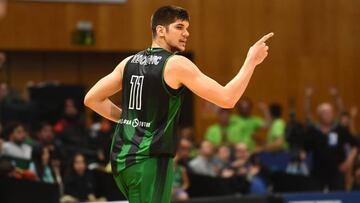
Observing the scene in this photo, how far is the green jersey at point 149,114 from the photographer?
5398mm

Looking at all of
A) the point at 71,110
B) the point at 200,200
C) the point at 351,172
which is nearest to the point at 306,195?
the point at 200,200

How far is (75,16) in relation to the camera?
17.6 m

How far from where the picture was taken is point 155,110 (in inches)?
214

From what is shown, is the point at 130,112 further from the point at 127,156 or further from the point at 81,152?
the point at 81,152

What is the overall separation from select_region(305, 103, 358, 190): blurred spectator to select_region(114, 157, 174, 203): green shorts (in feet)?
29.2

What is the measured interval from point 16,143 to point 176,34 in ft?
22.3

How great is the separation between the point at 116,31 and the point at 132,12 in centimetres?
49

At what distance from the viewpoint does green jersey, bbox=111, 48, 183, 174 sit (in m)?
5.40

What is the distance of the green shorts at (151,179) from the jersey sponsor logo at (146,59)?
58 cm

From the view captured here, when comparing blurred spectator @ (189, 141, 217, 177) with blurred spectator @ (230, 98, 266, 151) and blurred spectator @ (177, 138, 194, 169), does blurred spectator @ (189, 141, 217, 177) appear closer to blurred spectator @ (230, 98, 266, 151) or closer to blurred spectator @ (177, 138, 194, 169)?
blurred spectator @ (177, 138, 194, 169)

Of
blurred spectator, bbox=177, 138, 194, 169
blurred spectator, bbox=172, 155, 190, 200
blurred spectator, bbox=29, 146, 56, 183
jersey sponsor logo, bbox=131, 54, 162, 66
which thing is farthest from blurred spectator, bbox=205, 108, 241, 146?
jersey sponsor logo, bbox=131, 54, 162, 66

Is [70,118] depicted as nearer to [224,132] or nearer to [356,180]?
[224,132]

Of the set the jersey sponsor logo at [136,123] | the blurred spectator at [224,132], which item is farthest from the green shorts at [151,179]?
the blurred spectator at [224,132]

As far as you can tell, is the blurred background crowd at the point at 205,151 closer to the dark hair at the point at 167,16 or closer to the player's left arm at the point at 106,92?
the player's left arm at the point at 106,92
